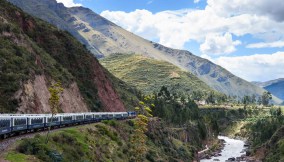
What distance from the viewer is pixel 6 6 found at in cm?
8944

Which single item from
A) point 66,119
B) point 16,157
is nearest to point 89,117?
point 66,119

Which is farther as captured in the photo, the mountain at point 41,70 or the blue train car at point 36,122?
the mountain at point 41,70

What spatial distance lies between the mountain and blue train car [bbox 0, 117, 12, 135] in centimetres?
1588

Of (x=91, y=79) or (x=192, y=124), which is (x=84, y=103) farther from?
(x=192, y=124)

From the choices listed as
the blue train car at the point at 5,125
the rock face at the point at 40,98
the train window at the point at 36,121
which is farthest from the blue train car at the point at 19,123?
the rock face at the point at 40,98

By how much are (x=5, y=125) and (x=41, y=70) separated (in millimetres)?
37651

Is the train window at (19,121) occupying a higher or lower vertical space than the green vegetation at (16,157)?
higher

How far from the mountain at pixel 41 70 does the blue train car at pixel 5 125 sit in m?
15.9

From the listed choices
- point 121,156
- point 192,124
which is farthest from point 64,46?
point 192,124

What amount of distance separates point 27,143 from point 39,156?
233 cm

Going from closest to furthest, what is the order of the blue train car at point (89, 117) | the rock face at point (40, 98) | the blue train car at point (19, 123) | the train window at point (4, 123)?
the train window at point (4, 123)
the blue train car at point (19, 123)
the rock face at point (40, 98)
the blue train car at point (89, 117)

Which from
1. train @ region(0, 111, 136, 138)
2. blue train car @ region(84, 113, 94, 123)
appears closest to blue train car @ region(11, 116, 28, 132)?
train @ region(0, 111, 136, 138)

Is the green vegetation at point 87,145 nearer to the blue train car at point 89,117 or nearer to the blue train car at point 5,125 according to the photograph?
the blue train car at point 5,125

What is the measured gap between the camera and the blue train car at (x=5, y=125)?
4025cm
